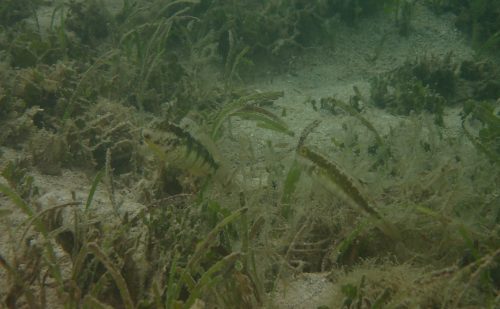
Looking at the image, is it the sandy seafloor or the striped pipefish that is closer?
the striped pipefish

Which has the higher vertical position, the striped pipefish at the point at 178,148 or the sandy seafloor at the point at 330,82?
the striped pipefish at the point at 178,148

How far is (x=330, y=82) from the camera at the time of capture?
23.2 feet

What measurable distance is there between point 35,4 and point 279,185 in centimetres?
648

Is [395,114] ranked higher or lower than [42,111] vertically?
lower

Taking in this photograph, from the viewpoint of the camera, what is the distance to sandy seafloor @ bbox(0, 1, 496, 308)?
4.05 metres

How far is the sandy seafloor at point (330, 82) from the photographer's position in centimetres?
405

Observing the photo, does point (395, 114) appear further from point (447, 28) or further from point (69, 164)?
point (69, 164)

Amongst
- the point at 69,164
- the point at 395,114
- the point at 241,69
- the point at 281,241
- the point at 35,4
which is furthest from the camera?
the point at 35,4

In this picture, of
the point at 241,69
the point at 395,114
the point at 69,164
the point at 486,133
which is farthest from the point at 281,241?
the point at 241,69

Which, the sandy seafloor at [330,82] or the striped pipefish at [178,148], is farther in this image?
the sandy seafloor at [330,82]

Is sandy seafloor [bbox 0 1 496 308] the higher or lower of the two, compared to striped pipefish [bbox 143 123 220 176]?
lower

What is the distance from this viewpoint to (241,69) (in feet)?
22.9

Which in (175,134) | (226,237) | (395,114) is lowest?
(395,114)

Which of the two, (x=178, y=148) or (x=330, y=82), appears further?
(x=330, y=82)
